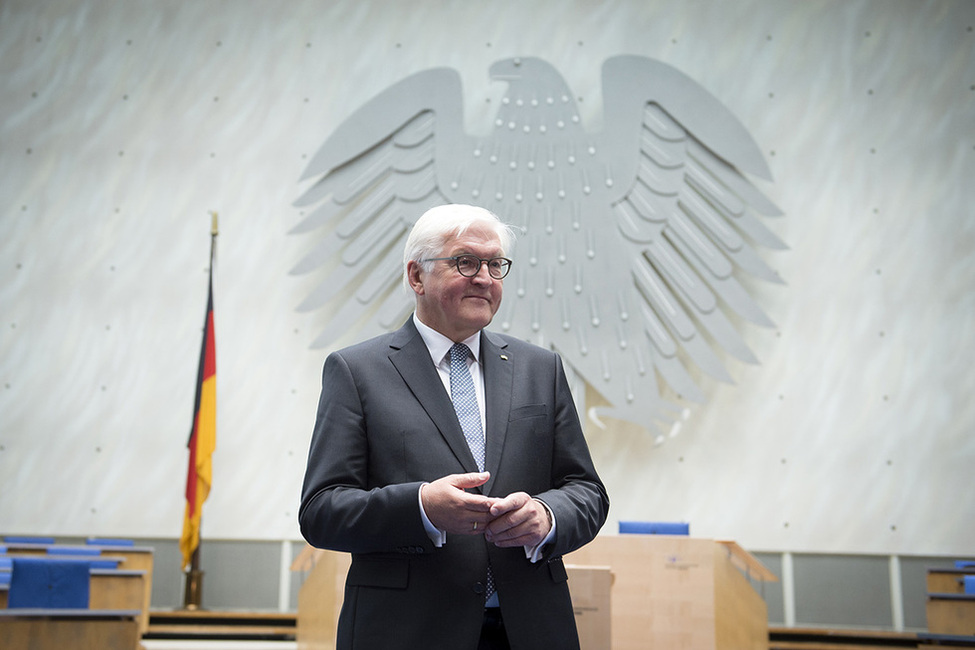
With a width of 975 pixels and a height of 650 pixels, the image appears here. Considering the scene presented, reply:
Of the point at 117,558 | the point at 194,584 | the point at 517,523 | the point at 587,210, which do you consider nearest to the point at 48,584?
the point at 117,558

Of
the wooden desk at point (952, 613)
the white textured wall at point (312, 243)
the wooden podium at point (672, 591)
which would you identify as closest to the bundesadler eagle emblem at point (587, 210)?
the white textured wall at point (312, 243)

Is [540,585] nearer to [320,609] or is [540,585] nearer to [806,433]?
[320,609]

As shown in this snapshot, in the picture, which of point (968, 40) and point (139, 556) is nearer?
point (139, 556)

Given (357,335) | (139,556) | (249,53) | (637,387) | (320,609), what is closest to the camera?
(320,609)

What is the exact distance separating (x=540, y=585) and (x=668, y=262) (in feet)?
14.4

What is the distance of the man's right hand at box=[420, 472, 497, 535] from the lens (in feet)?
4.16

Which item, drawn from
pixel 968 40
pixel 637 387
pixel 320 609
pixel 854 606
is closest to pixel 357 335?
pixel 637 387

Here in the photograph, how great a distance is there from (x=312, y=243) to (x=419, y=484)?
4958 millimetres

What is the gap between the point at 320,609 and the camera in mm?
3844

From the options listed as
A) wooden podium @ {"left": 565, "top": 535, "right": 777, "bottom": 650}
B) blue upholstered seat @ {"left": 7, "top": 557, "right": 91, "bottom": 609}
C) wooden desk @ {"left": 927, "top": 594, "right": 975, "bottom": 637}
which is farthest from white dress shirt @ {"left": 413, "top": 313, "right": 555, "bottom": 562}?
wooden desk @ {"left": 927, "top": 594, "right": 975, "bottom": 637}

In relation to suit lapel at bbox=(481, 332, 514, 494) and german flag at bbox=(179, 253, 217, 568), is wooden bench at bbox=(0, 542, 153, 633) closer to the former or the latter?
german flag at bbox=(179, 253, 217, 568)

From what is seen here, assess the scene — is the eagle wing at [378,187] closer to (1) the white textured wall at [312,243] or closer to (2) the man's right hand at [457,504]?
(1) the white textured wall at [312,243]

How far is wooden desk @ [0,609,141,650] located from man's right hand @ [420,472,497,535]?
2039 mm

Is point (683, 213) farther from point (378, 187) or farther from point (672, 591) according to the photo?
point (672, 591)
